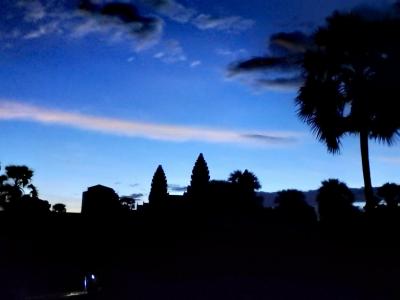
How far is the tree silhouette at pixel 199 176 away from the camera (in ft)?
224

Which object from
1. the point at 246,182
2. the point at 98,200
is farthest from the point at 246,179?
the point at 98,200

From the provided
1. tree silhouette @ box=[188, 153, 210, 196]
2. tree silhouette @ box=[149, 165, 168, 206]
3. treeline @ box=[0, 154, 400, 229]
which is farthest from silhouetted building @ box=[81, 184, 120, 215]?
tree silhouette @ box=[188, 153, 210, 196]

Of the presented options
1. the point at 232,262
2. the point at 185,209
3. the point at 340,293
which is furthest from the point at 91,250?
the point at 340,293

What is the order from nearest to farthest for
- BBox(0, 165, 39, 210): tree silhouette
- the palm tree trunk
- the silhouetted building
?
1. the palm tree trunk
2. the silhouetted building
3. BBox(0, 165, 39, 210): tree silhouette

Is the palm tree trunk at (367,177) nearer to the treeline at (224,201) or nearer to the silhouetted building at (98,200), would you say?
the treeline at (224,201)

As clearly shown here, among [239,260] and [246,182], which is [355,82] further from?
[246,182]

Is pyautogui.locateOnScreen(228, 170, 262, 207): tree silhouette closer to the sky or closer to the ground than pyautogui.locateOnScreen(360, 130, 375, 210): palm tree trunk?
closer to the sky

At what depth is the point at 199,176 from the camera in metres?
68.9

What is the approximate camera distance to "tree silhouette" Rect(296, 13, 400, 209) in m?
12.9

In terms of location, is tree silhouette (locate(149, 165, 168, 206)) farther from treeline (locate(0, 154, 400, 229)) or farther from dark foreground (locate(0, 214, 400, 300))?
dark foreground (locate(0, 214, 400, 300))

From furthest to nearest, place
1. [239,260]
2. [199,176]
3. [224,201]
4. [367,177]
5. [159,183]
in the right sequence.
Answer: [199,176]
[159,183]
[224,201]
[239,260]
[367,177]

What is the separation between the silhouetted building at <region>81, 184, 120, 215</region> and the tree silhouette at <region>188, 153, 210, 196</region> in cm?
4466

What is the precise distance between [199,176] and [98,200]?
4749 centimetres

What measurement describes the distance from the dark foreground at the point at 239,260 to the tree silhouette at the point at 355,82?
185 centimetres
